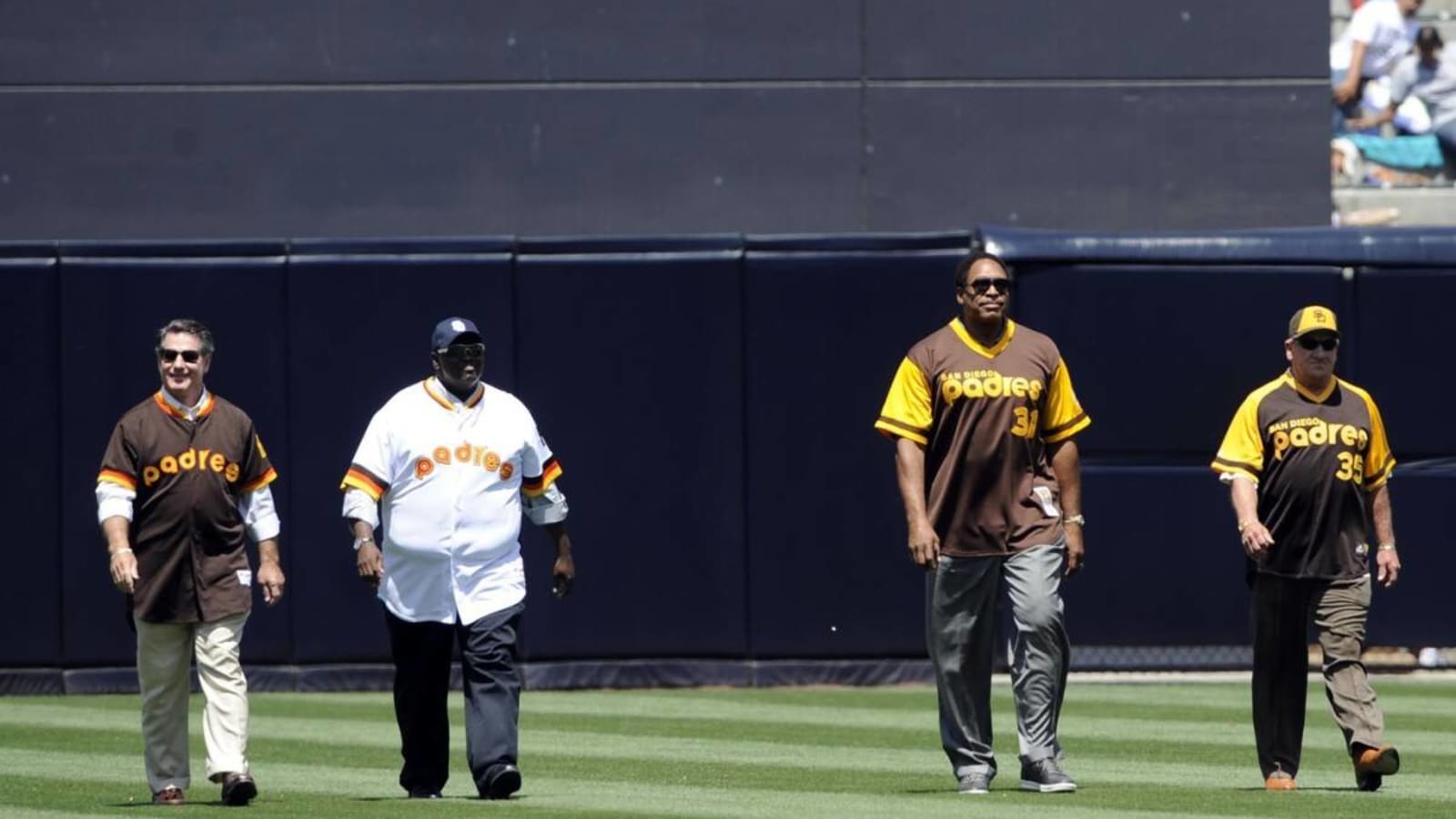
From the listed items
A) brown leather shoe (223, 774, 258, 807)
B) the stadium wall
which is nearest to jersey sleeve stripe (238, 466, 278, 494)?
brown leather shoe (223, 774, 258, 807)

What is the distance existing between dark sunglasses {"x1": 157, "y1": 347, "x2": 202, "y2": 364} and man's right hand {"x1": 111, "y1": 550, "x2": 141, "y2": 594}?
706 millimetres

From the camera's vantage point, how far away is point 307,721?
508 inches

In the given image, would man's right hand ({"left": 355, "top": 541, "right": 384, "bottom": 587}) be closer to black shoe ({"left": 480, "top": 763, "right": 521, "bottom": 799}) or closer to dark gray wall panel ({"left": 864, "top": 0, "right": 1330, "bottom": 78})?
black shoe ({"left": 480, "top": 763, "right": 521, "bottom": 799})

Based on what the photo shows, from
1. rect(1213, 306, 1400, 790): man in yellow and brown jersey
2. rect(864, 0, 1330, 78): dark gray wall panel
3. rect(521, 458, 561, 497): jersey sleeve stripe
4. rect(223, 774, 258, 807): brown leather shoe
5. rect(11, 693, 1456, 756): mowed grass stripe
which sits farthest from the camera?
rect(864, 0, 1330, 78): dark gray wall panel

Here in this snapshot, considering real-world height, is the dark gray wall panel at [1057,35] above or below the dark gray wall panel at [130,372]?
above

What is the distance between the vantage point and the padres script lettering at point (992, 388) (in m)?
9.05

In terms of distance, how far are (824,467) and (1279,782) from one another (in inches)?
230

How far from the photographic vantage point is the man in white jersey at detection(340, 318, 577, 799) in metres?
9.04

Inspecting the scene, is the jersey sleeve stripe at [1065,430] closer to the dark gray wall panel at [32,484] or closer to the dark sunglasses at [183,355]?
the dark sunglasses at [183,355]

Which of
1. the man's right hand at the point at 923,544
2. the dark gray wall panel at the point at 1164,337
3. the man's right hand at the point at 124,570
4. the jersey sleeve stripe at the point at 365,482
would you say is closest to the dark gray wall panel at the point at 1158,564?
the dark gray wall panel at the point at 1164,337

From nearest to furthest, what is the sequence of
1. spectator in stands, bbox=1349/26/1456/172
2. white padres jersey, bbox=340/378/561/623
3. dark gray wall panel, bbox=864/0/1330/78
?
white padres jersey, bbox=340/378/561/623, dark gray wall panel, bbox=864/0/1330/78, spectator in stands, bbox=1349/26/1456/172

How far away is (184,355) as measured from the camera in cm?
896

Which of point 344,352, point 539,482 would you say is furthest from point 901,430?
point 344,352

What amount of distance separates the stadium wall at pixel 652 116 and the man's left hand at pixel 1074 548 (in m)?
7.22
